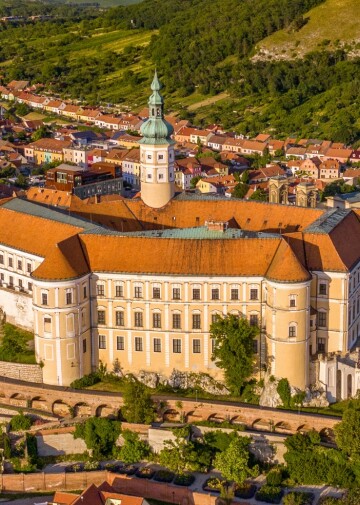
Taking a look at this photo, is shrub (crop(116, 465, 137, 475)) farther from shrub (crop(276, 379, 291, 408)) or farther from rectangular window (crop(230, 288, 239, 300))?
rectangular window (crop(230, 288, 239, 300))

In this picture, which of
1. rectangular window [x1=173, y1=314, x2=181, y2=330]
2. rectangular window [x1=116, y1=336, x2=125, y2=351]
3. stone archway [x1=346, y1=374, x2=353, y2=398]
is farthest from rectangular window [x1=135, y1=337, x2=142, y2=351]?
stone archway [x1=346, y1=374, x2=353, y2=398]

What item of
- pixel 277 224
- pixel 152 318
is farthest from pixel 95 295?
pixel 277 224

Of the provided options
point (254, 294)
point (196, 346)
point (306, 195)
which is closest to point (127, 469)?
point (196, 346)

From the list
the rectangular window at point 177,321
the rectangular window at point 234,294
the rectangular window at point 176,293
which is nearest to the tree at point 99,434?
the rectangular window at point 177,321

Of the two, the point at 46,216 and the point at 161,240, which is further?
the point at 46,216

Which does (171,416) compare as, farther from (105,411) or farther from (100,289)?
(100,289)

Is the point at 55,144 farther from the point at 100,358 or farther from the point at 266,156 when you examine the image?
the point at 100,358

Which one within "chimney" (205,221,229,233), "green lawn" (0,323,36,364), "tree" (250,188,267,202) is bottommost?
"tree" (250,188,267,202)
